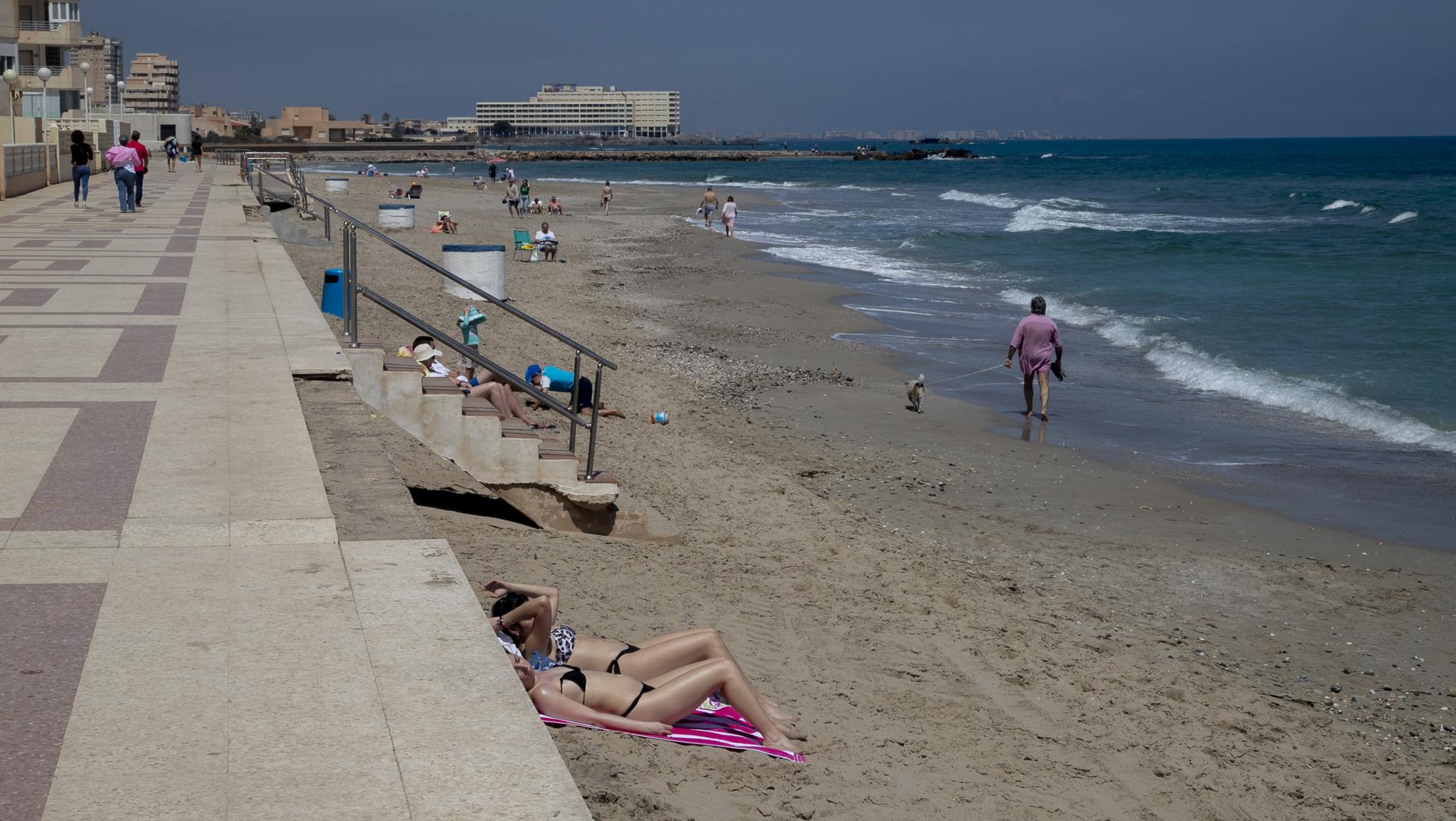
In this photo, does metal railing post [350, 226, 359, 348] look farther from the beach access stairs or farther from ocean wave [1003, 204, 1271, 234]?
ocean wave [1003, 204, 1271, 234]

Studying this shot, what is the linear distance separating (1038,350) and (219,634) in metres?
10.3

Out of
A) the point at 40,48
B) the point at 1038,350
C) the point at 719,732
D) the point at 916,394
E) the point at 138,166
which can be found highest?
the point at 40,48

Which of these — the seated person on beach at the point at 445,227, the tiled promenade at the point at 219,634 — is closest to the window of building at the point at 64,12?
the seated person on beach at the point at 445,227

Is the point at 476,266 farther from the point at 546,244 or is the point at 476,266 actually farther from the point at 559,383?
the point at 546,244

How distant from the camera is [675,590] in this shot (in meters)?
7.28

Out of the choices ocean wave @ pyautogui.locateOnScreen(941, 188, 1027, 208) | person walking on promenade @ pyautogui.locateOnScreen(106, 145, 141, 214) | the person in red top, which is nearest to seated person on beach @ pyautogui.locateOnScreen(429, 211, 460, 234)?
the person in red top

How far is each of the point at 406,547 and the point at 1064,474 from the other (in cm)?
717

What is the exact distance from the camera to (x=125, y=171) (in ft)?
78.8

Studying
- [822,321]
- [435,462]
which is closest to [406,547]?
[435,462]

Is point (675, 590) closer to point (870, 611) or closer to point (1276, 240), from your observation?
point (870, 611)

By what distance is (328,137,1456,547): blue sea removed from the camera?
12055 mm

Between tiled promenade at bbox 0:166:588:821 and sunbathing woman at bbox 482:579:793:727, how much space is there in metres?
0.29

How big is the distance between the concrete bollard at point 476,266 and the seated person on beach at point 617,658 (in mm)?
12424

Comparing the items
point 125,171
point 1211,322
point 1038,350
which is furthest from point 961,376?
point 125,171
